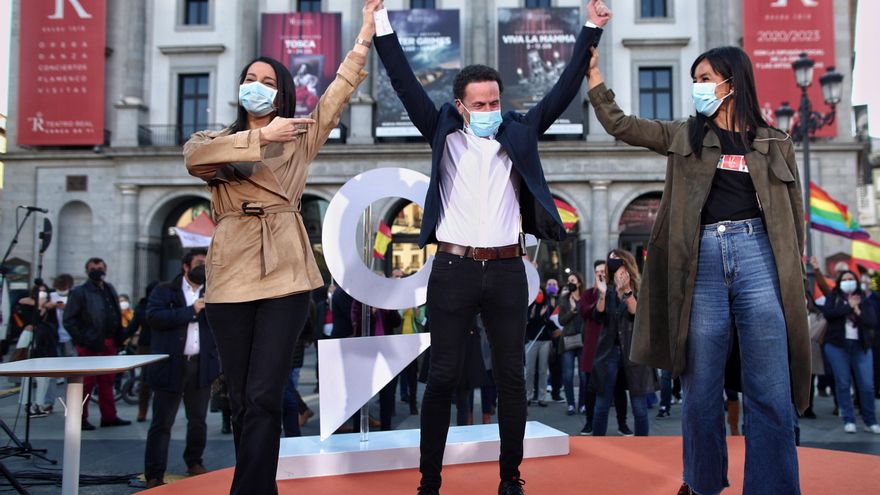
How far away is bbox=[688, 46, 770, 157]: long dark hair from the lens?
115 inches

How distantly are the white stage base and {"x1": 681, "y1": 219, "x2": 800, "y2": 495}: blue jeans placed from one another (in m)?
1.34

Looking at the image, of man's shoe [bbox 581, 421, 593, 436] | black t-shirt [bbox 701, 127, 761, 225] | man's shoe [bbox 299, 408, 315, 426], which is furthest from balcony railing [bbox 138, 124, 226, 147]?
black t-shirt [bbox 701, 127, 761, 225]

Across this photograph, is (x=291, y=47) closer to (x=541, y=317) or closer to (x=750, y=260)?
(x=541, y=317)

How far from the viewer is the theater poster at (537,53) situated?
822 inches

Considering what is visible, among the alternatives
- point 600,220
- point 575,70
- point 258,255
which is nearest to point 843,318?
point 575,70

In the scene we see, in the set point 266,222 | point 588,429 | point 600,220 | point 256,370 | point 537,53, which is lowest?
point 588,429

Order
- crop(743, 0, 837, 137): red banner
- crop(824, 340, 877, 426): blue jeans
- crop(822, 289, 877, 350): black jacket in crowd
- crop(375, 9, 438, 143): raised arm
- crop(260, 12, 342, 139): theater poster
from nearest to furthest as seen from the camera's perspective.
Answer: crop(375, 9, 438, 143): raised arm, crop(824, 340, 877, 426): blue jeans, crop(822, 289, 877, 350): black jacket in crowd, crop(743, 0, 837, 137): red banner, crop(260, 12, 342, 139): theater poster

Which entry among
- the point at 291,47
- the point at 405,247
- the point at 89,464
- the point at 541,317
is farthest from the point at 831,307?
the point at 291,47

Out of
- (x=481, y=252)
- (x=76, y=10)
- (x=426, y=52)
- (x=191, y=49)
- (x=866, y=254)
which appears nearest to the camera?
(x=481, y=252)

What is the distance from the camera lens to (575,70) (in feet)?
11.0

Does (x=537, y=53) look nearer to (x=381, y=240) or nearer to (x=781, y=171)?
(x=381, y=240)

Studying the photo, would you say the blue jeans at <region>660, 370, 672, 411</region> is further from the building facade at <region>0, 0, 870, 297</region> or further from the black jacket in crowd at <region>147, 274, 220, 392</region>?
the building facade at <region>0, 0, 870, 297</region>

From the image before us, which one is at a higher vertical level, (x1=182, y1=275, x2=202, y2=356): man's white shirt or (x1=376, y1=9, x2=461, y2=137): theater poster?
(x1=376, y1=9, x2=461, y2=137): theater poster

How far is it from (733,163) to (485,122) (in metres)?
1.20
